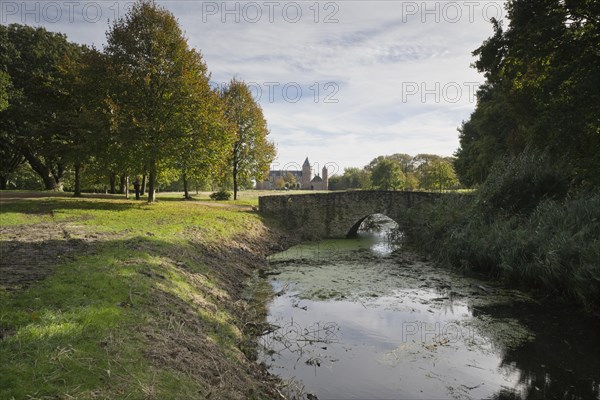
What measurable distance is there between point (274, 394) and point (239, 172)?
37746 mm

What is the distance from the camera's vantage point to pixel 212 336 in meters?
9.02

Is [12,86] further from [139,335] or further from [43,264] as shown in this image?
[139,335]

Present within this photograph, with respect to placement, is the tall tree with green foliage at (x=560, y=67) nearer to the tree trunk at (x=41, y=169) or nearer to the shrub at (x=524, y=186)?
the shrub at (x=524, y=186)

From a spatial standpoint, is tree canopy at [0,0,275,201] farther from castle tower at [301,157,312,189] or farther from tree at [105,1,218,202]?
castle tower at [301,157,312,189]

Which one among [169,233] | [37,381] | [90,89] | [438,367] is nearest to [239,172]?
[90,89]

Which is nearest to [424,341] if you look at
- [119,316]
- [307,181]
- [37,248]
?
[119,316]

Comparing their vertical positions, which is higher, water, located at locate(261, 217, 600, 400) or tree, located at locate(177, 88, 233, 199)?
tree, located at locate(177, 88, 233, 199)

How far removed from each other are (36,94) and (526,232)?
34214mm

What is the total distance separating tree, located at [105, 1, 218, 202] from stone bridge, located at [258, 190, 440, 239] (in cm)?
1099

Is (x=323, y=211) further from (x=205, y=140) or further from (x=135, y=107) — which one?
(x=135, y=107)

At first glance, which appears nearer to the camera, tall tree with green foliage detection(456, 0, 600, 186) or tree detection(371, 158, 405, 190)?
tall tree with green foliage detection(456, 0, 600, 186)

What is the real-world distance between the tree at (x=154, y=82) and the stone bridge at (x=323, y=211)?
36.0 feet

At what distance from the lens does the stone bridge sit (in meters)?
34.1

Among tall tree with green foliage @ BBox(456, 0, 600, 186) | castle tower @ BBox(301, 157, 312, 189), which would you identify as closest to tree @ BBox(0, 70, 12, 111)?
tall tree with green foliage @ BBox(456, 0, 600, 186)
